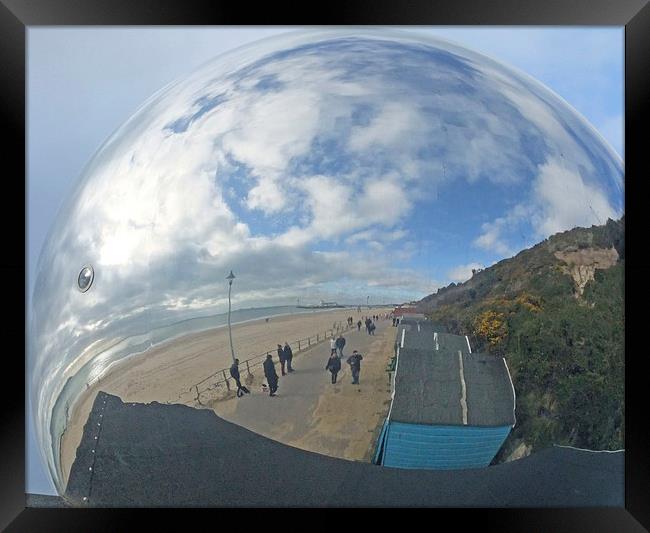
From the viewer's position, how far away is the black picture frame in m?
6.30

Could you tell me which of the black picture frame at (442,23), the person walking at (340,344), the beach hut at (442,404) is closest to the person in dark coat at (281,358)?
the person walking at (340,344)

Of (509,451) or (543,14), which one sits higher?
(543,14)

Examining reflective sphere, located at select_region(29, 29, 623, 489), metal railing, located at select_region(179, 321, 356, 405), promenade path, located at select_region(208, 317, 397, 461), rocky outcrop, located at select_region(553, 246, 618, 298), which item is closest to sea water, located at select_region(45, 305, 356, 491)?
reflective sphere, located at select_region(29, 29, 623, 489)

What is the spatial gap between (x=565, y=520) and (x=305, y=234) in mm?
3432

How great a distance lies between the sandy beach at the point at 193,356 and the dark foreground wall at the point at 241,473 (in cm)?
11

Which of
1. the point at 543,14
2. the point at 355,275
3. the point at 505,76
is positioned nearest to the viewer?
the point at 355,275

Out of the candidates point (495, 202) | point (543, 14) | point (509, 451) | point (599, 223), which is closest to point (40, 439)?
point (509, 451)

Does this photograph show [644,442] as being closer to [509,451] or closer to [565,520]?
[565,520]

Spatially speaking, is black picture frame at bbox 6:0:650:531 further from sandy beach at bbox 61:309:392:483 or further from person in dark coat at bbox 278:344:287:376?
person in dark coat at bbox 278:344:287:376

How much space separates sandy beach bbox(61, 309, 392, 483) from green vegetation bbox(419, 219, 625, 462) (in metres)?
0.84

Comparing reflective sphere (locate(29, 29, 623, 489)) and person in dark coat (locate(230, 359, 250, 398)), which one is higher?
reflective sphere (locate(29, 29, 623, 489))

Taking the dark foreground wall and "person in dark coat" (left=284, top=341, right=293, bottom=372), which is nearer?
"person in dark coat" (left=284, top=341, right=293, bottom=372)

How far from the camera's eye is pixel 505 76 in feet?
23.1

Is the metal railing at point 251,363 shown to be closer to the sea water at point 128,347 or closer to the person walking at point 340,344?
the person walking at point 340,344
